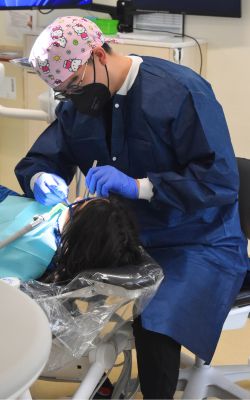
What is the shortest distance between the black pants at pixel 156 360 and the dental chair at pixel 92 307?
7 centimetres

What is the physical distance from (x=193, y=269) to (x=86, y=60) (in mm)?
593

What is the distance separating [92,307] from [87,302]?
0.02 metres

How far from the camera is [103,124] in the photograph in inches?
69.2

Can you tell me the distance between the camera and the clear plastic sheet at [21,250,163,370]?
4.49 feet

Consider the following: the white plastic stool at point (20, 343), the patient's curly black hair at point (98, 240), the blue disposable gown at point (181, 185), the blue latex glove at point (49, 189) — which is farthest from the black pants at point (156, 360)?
the white plastic stool at point (20, 343)

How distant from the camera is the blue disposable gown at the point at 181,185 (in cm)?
158

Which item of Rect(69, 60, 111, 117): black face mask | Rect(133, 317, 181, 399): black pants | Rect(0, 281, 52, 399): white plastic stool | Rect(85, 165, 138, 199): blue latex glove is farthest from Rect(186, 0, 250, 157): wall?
Rect(0, 281, 52, 399): white plastic stool

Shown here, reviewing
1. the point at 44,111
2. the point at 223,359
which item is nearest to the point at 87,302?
the point at 44,111

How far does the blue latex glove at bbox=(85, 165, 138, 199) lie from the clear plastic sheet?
0.78ft

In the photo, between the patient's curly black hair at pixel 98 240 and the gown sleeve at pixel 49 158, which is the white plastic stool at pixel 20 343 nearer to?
the patient's curly black hair at pixel 98 240

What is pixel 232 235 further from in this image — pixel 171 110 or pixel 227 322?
pixel 171 110

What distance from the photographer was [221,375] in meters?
1.93

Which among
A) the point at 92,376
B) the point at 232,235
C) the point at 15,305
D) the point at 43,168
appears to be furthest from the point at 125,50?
the point at 15,305

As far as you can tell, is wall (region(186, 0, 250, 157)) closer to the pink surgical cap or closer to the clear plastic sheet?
the pink surgical cap
